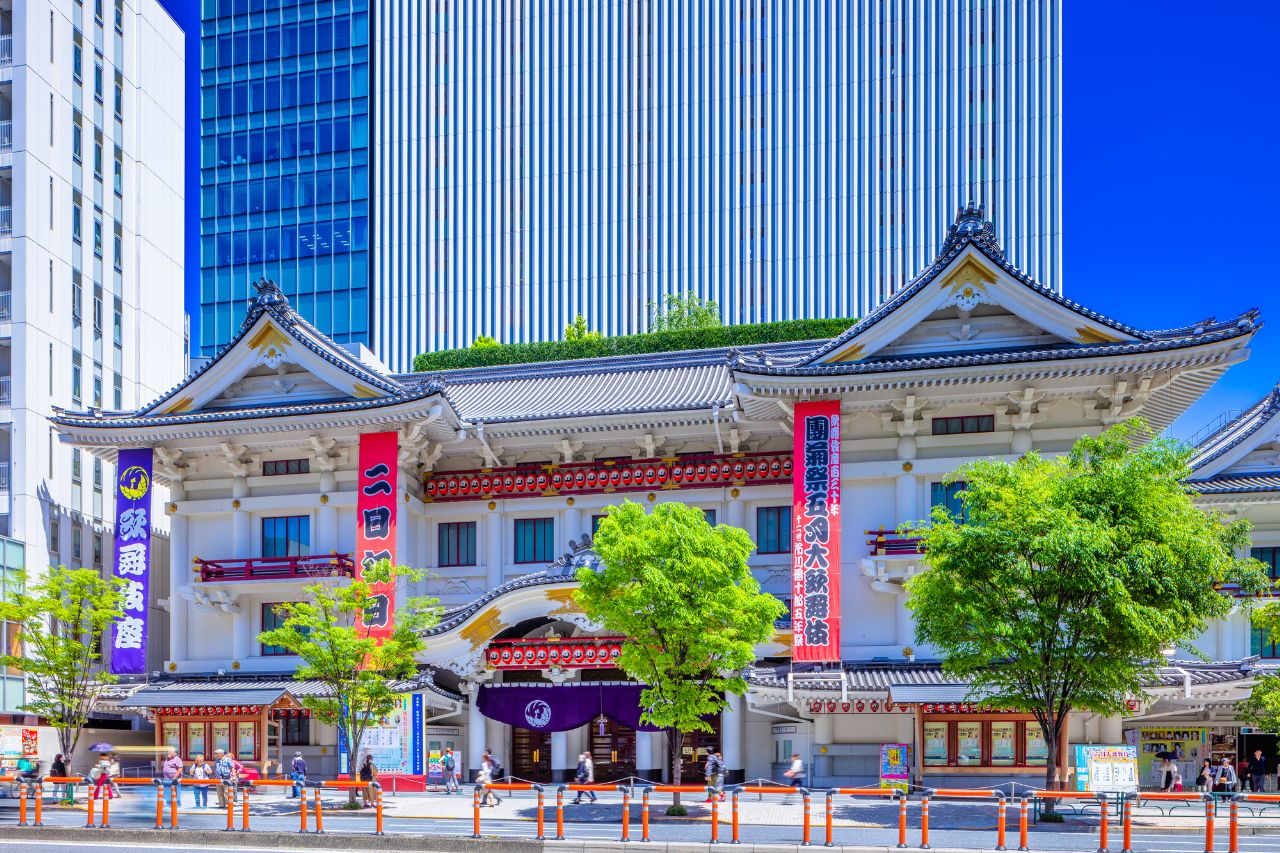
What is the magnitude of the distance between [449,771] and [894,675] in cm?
1231

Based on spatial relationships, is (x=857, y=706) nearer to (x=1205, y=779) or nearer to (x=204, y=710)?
(x=1205, y=779)

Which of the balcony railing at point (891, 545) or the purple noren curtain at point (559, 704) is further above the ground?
the balcony railing at point (891, 545)

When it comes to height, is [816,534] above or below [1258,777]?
above

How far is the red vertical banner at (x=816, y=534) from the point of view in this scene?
37.2 m

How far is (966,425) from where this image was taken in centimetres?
3888

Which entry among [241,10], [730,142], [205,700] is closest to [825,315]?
[730,142]

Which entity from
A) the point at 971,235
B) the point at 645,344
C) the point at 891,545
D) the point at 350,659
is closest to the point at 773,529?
the point at 891,545

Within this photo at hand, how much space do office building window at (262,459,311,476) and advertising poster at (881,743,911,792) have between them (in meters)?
19.9

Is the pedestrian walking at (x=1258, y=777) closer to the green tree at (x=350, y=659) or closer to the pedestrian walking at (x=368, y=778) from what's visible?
the green tree at (x=350, y=659)

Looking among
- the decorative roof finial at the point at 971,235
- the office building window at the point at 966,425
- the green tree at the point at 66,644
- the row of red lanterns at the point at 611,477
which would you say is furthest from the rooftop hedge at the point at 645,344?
the green tree at the point at 66,644

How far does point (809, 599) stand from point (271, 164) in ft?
249

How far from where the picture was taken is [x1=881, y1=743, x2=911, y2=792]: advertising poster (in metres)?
34.5

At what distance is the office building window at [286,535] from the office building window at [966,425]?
774 inches

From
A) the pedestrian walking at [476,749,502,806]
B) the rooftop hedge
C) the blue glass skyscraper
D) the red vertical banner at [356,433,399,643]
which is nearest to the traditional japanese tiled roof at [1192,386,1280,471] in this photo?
the rooftop hedge
